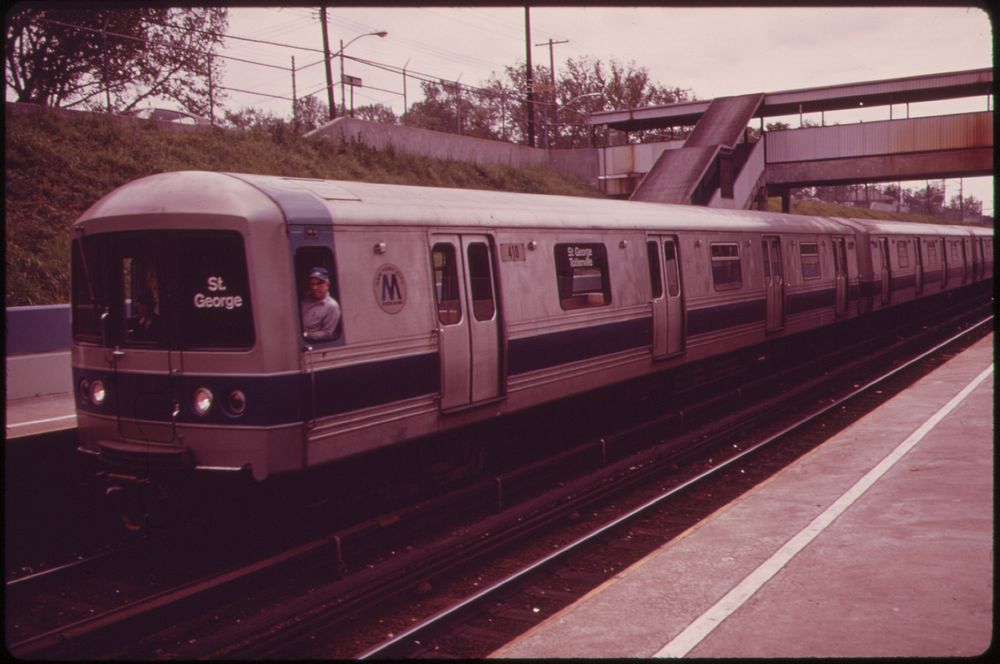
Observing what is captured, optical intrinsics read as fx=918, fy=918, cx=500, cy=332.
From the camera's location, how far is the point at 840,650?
527cm

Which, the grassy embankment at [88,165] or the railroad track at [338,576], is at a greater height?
the grassy embankment at [88,165]

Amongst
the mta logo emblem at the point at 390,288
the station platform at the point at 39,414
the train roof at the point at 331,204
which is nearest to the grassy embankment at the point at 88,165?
the station platform at the point at 39,414

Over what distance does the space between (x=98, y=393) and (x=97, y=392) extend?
19 mm

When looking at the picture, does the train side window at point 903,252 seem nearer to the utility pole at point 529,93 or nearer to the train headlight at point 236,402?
the utility pole at point 529,93

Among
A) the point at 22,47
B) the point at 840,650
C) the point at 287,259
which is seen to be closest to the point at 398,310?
the point at 287,259

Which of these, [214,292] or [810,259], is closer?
[214,292]

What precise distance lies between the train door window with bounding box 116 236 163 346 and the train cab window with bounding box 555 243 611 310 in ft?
14.6

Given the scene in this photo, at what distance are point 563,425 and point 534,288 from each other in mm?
3003

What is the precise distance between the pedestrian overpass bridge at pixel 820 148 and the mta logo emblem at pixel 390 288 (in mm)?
22228

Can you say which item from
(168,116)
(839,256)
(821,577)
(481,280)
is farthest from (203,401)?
(168,116)

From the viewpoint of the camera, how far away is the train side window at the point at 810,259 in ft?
57.1

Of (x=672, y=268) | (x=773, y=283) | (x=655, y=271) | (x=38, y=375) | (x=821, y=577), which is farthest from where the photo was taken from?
(x=773, y=283)

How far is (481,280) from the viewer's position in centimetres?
900

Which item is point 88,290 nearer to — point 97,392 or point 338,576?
point 97,392
